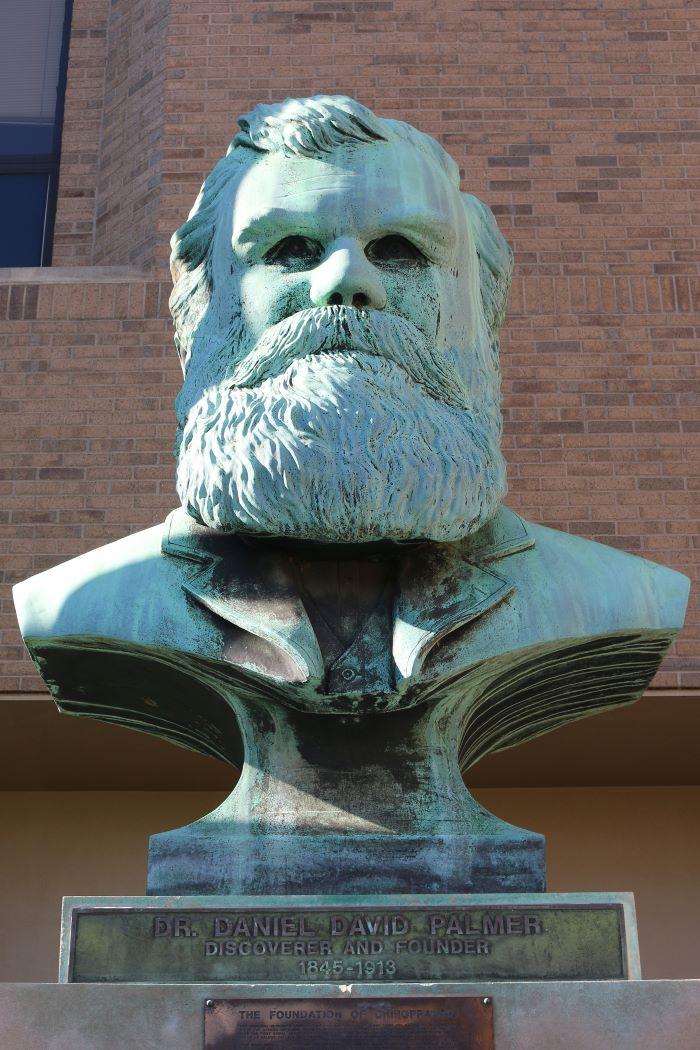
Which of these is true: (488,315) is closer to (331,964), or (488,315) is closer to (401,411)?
(401,411)

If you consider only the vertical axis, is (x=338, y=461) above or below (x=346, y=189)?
below

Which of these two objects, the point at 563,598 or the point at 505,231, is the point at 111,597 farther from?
the point at 505,231

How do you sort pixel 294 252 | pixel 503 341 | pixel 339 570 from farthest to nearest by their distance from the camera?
pixel 503 341, pixel 294 252, pixel 339 570

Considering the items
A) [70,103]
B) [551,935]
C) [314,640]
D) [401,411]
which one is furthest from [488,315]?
[70,103]

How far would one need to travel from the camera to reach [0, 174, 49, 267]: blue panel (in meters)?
9.30

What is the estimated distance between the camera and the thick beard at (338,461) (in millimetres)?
3314

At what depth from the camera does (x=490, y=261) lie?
160 inches

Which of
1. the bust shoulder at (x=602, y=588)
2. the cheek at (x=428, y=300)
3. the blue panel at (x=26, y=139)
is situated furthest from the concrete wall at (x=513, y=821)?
the cheek at (x=428, y=300)

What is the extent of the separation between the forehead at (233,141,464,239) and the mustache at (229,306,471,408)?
25 centimetres

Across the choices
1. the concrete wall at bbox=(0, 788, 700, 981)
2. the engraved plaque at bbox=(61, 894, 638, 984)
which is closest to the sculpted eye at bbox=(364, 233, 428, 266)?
the engraved plaque at bbox=(61, 894, 638, 984)

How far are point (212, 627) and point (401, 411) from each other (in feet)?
2.09

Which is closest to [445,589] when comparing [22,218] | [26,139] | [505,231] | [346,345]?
[346,345]

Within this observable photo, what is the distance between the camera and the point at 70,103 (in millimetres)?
9195

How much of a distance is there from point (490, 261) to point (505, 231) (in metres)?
4.05
